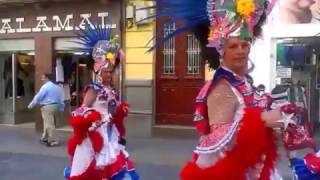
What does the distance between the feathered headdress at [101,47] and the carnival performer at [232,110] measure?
273cm

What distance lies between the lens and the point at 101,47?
684 centimetres

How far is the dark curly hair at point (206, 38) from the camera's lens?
395cm

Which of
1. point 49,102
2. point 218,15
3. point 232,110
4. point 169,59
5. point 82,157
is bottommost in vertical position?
point 82,157

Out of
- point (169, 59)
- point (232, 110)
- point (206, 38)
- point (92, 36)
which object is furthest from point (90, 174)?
point (169, 59)

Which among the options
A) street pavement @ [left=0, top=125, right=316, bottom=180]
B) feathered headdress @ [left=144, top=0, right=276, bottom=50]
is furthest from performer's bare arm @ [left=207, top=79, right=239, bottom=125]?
street pavement @ [left=0, top=125, right=316, bottom=180]

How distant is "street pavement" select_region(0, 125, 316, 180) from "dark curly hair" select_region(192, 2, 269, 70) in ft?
11.9

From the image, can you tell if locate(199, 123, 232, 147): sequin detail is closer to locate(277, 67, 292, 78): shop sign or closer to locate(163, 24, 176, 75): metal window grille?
locate(277, 67, 292, 78): shop sign

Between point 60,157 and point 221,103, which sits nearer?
point 221,103

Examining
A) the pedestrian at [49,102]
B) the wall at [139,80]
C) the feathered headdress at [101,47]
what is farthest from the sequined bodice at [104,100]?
the wall at [139,80]

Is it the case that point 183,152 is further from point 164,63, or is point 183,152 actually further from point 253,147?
point 253,147

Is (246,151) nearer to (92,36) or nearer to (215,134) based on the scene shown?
(215,134)

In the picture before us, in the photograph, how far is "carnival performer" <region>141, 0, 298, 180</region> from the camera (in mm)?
3594

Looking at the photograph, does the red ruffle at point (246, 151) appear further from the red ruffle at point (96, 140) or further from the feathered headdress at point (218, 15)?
the red ruffle at point (96, 140)

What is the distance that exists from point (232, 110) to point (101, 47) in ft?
11.0
